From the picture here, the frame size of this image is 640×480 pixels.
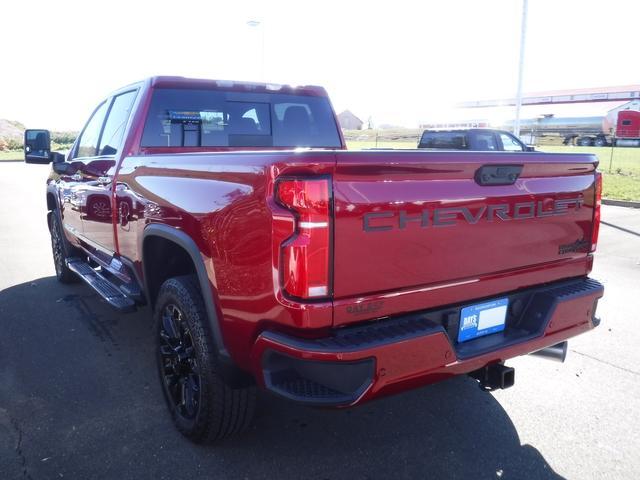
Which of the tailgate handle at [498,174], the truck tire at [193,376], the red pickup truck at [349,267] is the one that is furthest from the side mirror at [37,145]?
the tailgate handle at [498,174]

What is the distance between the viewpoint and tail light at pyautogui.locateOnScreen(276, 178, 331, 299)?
1.98 m

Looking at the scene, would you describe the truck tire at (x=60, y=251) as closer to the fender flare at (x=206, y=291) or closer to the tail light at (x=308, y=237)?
the fender flare at (x=206, y=291)

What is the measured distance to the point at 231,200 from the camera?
2.27m

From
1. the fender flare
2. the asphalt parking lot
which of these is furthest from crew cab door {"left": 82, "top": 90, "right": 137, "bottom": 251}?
the fender flare

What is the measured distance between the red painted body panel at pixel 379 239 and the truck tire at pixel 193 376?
0.24 m

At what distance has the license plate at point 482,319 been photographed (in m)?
2.44

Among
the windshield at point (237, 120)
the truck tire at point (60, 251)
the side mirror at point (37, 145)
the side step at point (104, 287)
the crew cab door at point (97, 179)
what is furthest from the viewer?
the truck tire at point (60, 251)

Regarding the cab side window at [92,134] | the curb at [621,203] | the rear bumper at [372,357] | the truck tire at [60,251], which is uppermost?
the cab side window at [92,134]

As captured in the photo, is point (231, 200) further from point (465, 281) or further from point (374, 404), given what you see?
point (374, 404)

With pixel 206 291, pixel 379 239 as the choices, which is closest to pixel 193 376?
pixel 206 291

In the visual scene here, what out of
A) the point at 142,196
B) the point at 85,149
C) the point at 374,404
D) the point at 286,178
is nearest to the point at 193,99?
the point at 142,196

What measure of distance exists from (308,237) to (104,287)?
2725 mm

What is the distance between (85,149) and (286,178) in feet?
12.6

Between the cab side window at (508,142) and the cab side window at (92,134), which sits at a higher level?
the cab side window at (92,134)
